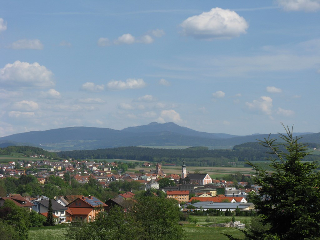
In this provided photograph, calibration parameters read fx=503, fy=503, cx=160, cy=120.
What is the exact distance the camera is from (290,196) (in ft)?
39.1

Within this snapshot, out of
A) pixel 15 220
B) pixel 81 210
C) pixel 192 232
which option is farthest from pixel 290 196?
pixel 81 210

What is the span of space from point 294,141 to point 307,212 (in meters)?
1.83

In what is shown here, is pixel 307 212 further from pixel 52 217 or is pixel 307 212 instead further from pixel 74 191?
pixel 74 191

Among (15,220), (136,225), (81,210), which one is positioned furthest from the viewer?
(81,210)

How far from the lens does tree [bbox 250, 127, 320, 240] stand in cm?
1159

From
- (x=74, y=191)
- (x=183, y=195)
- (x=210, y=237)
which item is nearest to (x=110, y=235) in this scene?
(x=210, y=237)

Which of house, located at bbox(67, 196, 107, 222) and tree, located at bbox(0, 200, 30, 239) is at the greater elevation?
tree, located at bbox(0, 200, 30, 239)

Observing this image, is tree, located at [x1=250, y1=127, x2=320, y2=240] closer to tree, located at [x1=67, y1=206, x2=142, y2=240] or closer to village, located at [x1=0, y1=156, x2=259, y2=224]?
village, located at [x1=0, y1=156, x2=259, y2=224]

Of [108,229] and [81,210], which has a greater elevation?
[108,229]

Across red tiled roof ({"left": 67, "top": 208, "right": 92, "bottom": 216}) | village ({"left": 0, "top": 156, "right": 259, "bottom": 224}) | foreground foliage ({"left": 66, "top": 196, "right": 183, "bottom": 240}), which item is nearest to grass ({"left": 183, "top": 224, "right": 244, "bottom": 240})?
village ({"left": 0, "top": 156, "right": 259, "bottom": 224})

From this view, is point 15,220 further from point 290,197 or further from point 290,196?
→ point 290,197

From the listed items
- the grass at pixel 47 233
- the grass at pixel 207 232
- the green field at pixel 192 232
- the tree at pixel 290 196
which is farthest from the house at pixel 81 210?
the tree at pixel 290 196

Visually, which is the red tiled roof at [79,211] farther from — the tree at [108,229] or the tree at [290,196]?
the tree at [290,196]

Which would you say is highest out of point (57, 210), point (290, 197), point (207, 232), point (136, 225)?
point (290, 197)
